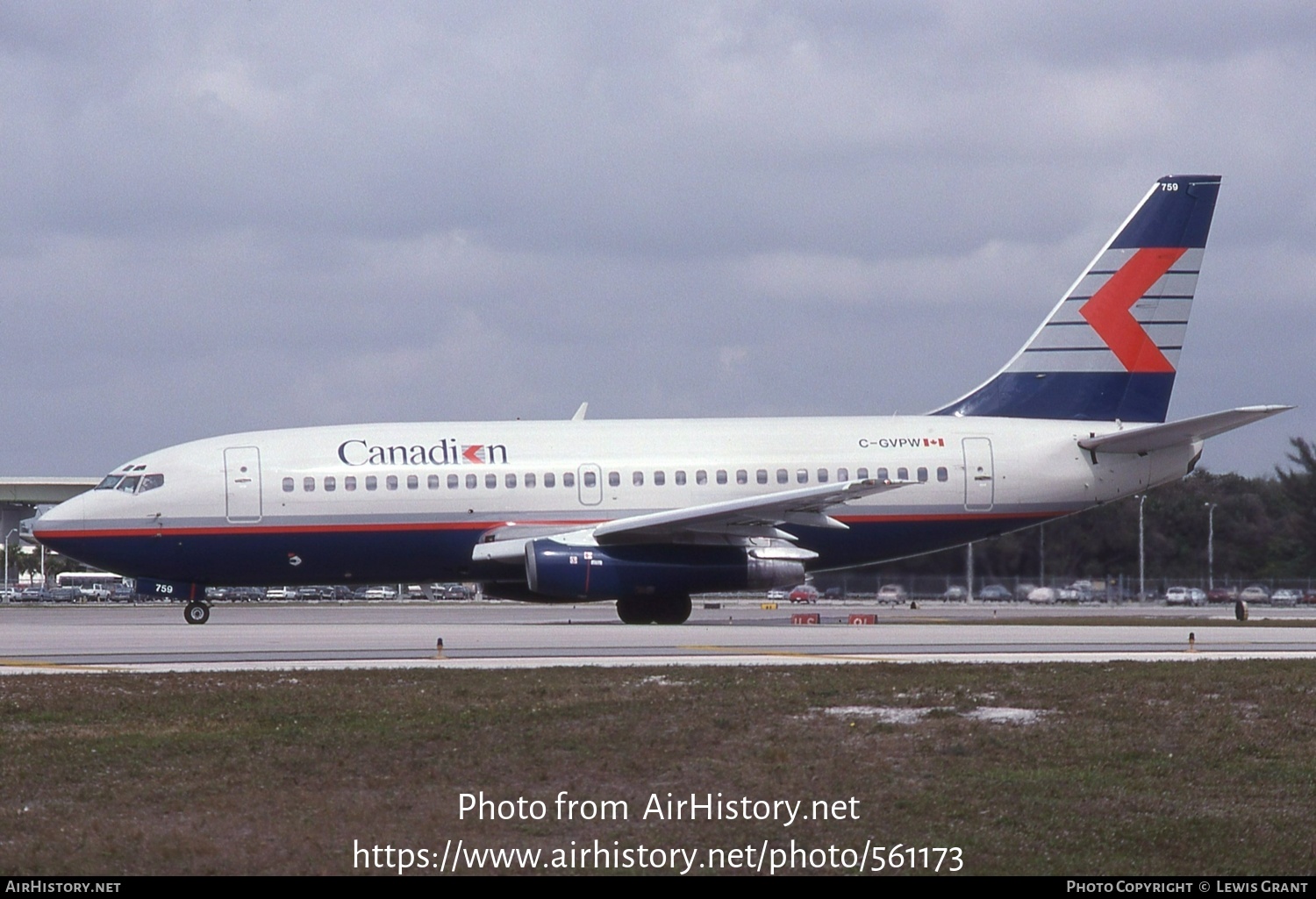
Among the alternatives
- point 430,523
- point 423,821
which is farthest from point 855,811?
point 430,523

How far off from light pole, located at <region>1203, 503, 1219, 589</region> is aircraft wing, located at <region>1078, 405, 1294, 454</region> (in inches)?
1016

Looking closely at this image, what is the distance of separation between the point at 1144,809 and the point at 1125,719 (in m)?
3.11

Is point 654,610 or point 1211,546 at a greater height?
point 1211,546

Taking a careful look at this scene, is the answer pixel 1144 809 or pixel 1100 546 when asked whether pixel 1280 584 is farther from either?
pixel 1144 809

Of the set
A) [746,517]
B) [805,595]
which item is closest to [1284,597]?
[805,595]

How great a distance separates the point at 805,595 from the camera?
69.1 m

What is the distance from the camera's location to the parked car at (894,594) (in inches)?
2446

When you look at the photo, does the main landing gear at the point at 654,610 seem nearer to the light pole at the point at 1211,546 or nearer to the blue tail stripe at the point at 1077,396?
the blue tail stripe at the point at 1077,396

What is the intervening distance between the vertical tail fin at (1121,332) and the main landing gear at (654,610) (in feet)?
23.6

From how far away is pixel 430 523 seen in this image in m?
28.8

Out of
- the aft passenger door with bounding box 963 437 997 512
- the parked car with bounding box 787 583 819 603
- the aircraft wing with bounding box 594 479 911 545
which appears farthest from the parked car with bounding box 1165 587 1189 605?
the aircraft wing with bounding box 594 479 911 545

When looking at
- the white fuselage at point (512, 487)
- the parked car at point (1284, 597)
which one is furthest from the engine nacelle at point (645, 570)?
the parked car at point (1284, 597)

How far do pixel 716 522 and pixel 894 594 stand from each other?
3666cm

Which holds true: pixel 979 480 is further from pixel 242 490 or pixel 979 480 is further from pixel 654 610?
pixel 242 490
